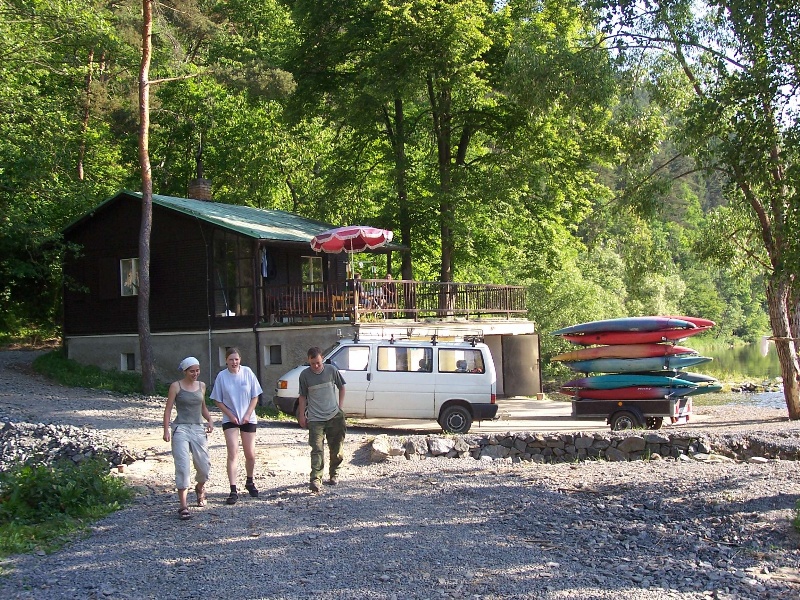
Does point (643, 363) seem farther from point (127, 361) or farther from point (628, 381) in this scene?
point (127, 361)

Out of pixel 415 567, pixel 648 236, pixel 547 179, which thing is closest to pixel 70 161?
pixel 547 179

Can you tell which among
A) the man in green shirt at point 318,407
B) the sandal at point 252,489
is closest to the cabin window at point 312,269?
the man in green shirt at point 318,407

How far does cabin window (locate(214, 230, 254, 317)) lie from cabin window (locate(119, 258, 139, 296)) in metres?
3.21

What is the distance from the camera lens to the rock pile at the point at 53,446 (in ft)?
38.2

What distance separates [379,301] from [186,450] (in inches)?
555

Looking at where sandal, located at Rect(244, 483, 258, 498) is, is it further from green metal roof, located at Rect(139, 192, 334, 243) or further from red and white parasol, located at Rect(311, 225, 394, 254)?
green metal roof, located at Rect(139, 192, 334, 243)

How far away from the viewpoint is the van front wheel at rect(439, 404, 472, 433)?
58.6 ft

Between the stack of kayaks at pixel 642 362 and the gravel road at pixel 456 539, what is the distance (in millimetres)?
6261

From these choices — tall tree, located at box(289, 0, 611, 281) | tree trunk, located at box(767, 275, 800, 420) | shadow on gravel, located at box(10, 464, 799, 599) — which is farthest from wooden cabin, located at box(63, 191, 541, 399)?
→ shadow on gravel, located at box(10, 464, 799, 599)

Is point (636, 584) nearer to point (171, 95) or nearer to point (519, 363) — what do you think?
point (519, 363)

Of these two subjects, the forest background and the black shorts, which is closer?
the black shorts

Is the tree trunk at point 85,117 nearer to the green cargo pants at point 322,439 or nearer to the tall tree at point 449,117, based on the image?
the tall tree at point 449,117

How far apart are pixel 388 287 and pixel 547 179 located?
27.5ft

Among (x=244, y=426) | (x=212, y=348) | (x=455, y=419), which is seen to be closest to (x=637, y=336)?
(x=455, y=419)
